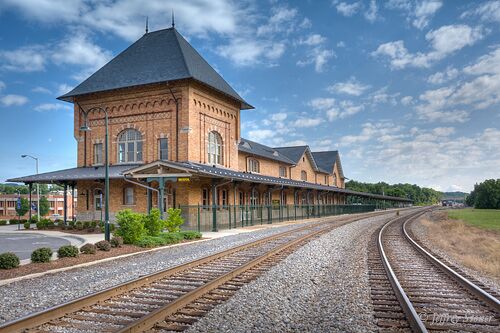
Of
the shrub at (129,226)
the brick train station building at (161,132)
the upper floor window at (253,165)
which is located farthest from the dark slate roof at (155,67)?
the shrub at (129,226)

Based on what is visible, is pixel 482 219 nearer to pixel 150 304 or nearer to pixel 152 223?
pixel 152 223

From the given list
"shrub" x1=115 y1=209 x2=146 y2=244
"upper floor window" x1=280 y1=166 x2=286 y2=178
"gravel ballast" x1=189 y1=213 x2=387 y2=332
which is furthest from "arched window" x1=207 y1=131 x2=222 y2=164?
"gravel ballast" x1=189 y1=213 x2=387 y2=332

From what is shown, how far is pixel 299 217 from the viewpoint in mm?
41594

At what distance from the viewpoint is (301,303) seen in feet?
24.1

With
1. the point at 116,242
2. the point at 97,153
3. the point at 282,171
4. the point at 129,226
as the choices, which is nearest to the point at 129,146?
the point at 97,153

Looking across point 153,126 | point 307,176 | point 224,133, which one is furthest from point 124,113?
point 307,176

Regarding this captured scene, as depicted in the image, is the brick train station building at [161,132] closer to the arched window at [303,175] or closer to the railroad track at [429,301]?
the railroad track at [429,301]

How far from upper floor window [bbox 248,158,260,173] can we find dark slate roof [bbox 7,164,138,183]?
15269 millimetres

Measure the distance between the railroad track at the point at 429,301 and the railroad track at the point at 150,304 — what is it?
273 centimetres

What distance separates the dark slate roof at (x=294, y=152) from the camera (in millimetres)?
58394

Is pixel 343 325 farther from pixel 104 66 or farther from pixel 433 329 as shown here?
pixel 104 66

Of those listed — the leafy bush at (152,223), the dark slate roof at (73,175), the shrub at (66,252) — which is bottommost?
the shrub at (66,252)

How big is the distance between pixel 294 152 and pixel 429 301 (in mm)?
53560

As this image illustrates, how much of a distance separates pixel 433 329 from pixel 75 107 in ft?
108
